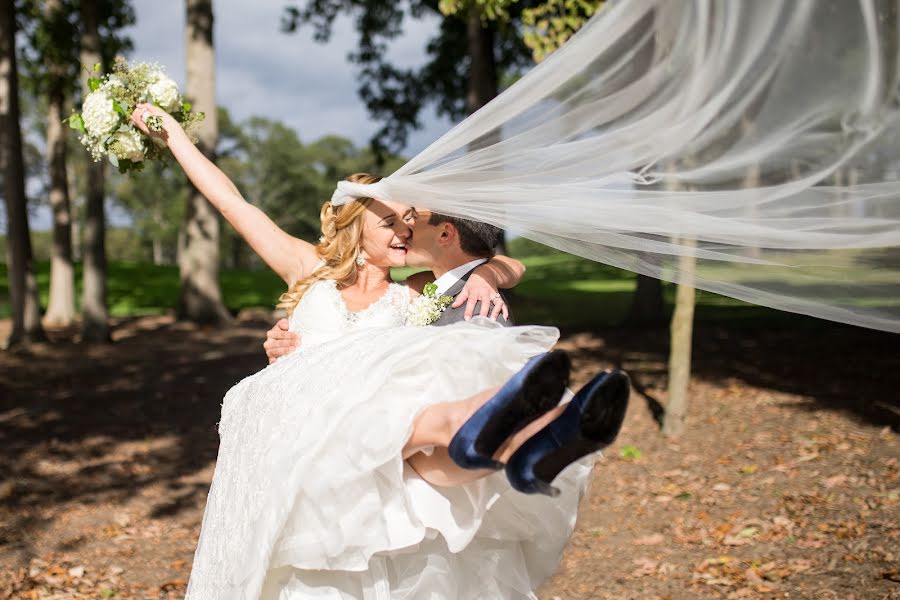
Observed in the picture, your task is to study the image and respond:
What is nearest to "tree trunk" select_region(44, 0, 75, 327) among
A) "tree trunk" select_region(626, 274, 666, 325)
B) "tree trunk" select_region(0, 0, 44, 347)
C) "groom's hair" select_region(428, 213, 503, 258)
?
"tree trunk" select_region(0, 0, 44, 347)

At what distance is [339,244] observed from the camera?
362cm

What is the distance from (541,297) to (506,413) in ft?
58.8

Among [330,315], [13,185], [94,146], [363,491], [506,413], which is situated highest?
[13,185]

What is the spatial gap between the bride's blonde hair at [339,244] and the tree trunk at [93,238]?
1045 centimetres

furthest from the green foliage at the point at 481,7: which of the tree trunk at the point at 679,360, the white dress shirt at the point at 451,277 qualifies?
the white dress shirt at the point at 451,277

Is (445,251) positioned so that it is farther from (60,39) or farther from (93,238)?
(60,39)

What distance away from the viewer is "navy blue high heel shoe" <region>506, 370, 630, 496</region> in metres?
2.44

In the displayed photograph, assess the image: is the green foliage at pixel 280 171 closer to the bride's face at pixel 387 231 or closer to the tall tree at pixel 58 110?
the tall tree at pixel 58 110

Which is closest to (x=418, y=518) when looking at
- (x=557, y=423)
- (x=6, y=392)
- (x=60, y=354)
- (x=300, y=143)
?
(x=557, y=423)

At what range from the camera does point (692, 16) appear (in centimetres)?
360

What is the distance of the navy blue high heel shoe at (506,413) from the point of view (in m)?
2.40

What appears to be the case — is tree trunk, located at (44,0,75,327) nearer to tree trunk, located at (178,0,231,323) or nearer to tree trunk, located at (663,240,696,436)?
tree trunk, located at (178,0,231,323)

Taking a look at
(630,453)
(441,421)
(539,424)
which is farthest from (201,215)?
(539,424)

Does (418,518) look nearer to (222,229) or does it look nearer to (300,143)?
(222,229)
